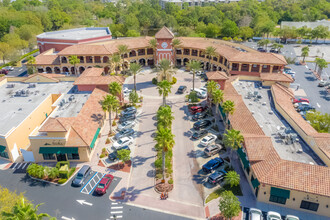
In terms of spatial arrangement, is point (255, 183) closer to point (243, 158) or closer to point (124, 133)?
point (243, 158)

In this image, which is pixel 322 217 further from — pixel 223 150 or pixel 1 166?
pixel 1 166

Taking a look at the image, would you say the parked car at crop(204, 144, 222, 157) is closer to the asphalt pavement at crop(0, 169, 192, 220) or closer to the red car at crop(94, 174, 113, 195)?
the asphalt pavement at crop(0, 169, 192, 220)

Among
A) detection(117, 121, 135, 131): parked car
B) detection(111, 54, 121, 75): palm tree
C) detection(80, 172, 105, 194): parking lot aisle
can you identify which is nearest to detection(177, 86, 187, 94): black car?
detection(117, 121, 135, 131): parked car

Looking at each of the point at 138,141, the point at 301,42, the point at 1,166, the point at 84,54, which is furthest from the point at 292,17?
the point at 1,166

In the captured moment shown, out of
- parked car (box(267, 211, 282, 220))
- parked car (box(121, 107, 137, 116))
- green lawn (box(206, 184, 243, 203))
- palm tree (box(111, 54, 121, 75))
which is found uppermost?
palm tree (box(111, 54, 121, 75))

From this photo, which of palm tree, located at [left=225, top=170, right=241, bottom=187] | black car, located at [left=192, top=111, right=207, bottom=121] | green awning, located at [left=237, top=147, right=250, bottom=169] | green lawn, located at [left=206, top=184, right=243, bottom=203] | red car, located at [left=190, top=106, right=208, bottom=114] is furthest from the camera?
red car, located at [left=190, top=106, right=208, bottom=114]

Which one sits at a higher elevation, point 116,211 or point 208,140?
point 208,140

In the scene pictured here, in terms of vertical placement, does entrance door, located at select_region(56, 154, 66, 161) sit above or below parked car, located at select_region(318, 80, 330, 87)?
below

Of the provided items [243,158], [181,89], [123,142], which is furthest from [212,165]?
[181,89]
